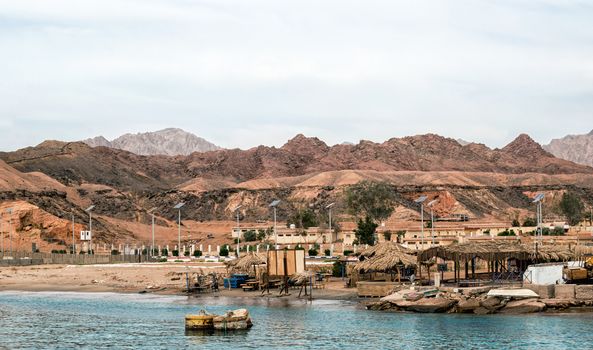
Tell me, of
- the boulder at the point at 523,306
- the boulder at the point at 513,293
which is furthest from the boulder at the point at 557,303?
the boulder at the point at 513,293

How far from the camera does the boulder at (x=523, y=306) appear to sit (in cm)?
4866

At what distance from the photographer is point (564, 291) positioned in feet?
164

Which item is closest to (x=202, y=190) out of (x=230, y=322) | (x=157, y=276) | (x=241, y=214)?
(x=241, y=214)

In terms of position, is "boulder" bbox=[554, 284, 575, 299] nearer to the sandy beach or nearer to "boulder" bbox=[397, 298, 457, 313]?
"boulder" bbox=[397, 298, 457, 313]

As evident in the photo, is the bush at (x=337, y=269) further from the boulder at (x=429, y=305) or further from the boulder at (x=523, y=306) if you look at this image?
the boulder at (x=523, y=306)

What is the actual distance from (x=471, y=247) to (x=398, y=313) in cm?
684

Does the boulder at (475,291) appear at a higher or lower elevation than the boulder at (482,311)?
higher

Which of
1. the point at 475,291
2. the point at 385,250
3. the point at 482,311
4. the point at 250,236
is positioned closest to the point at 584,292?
the point at 482,311

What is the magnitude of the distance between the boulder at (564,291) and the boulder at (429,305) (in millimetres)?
5244

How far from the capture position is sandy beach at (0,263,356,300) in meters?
67.2

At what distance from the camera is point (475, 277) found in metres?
62.2

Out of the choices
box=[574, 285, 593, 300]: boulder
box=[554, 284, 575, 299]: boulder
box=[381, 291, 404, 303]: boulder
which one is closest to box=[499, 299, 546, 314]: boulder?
box=[554, 284, 575, 299]: boulder

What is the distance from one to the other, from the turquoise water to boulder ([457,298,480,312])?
2.98 ft

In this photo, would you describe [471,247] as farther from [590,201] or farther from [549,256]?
[590,201]
